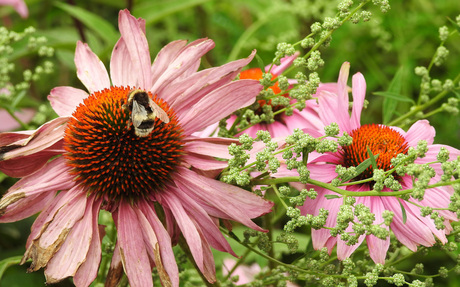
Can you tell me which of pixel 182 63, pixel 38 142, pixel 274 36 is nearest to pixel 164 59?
pixel 182 63

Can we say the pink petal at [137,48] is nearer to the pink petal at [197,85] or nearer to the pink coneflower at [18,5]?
the pink petal at [197,85]

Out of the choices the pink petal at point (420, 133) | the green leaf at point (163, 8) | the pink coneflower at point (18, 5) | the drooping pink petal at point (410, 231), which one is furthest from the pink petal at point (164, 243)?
the pink coneflower at point (18, 5)

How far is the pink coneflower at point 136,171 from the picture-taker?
911 mm

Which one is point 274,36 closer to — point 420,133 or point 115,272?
point 420,133

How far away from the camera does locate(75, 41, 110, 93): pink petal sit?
42.5 inches

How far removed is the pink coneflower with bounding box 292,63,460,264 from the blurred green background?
60 centimetres

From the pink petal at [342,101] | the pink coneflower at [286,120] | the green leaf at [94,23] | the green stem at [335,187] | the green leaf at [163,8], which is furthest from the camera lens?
the green leaf at [163,8]

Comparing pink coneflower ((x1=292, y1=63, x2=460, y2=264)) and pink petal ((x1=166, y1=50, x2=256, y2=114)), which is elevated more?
pink petal ((x1=166, y1=50, x2=256, y2=114))

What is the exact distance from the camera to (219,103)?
0.98 m

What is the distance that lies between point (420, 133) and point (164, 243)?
0.50 m

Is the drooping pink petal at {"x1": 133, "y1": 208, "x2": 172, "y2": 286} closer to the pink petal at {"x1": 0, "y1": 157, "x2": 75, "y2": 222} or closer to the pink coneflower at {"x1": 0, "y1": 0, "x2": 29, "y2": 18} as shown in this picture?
the pink petal at {"x1": 0, "y1": 157, "x2": 75, "y2": 222}

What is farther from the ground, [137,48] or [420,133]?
[137,48]

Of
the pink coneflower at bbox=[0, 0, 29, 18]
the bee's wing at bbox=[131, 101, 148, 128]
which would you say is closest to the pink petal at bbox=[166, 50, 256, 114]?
the bee's wing at bbox=[131, 101, 148, 128]

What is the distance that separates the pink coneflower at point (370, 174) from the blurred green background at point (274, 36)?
60cm
